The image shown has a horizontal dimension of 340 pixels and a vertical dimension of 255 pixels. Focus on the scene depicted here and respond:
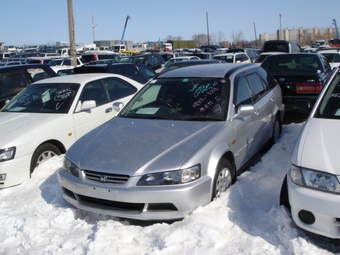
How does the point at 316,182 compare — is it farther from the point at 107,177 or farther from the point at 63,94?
the point at 63,94

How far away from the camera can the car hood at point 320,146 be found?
3.23 metres

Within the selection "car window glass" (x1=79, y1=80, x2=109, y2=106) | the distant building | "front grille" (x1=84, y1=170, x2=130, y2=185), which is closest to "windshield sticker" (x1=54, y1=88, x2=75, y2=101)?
"car window glass" (x1=79, y1=80, x2=109, y2=106)

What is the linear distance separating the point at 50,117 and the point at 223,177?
10.0 ft

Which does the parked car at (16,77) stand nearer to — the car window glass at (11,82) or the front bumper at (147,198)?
the car window glass at (11,82)

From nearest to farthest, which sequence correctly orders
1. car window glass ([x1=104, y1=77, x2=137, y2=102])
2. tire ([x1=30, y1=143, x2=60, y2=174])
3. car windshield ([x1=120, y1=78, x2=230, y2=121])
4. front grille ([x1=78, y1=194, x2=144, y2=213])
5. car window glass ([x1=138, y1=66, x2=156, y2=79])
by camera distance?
front grille ([x1=78, y1=194, x2=144, y2=213])
car windshield ([x1=120, y1=78, x2=230, y2=121])
tire ([x1=30, y1=143, x2=60, y2=174])
car window glass ([x1=104, y1=77, x2=137, y2=102])
car window glass ([x1=138, y1=66, x2=156, y2=79])

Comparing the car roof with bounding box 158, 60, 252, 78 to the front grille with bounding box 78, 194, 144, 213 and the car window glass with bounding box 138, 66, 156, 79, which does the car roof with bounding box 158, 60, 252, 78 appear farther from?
the car window glass with bounding box 138, 66, 156, 79

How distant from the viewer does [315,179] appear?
3223mm

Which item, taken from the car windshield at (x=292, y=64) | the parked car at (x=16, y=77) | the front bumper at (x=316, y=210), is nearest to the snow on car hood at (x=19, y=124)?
the parked car at (x=16, y=77)

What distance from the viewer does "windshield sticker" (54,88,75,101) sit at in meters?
6.45

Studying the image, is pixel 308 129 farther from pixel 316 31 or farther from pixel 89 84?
pixel 316 31

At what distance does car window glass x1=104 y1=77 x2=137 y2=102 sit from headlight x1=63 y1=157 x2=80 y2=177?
2773mm

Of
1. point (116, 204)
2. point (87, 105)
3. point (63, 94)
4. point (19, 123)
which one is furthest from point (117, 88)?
point (116, 204)

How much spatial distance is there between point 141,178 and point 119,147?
2.07ft

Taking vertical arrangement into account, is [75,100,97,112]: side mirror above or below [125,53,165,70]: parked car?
below
